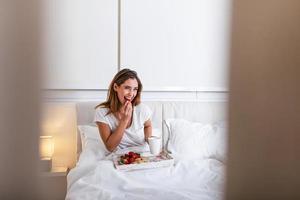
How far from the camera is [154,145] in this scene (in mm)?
942

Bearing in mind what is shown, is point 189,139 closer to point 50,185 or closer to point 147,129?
point 147,129

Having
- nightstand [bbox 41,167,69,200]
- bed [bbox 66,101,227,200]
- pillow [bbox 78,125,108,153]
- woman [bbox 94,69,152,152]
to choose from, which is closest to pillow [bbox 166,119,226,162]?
bed [bbox 66,101,227,200]

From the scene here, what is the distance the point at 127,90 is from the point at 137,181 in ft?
0.93

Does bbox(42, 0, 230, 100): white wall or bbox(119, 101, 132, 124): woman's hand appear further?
bbox(119, 101, 132, 124): woman's hand

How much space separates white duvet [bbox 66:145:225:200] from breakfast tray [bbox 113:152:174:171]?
0.02 metres

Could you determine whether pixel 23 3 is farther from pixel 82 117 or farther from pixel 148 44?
pixel 148 44

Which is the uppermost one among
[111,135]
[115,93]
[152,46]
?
[152,46]

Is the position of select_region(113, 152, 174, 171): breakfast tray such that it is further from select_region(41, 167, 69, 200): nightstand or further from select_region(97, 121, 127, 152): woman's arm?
select_region(41, 167, 69, 200): nightstand

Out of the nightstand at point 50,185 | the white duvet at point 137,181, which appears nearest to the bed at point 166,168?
the white duvet at point 137,181

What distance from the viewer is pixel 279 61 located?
435 mm

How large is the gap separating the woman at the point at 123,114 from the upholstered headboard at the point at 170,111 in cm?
3

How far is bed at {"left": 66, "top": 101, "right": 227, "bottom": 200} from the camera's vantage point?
2.31ft

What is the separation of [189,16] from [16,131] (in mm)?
635

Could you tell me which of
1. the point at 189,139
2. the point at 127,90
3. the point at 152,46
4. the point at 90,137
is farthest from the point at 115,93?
the point at 189,139
